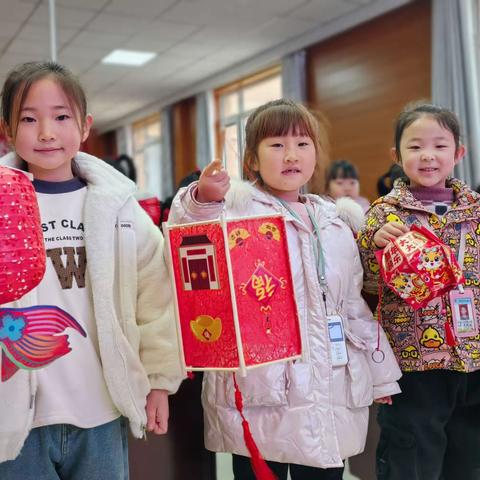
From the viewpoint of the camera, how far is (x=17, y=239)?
31.6 inches

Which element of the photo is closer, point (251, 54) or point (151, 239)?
point (151, 239)

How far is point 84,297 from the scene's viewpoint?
3.59 feet

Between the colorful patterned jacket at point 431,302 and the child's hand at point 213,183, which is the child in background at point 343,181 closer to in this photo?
the colorful patterned jacket at point 431,302

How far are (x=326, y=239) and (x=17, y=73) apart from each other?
77 centimetres

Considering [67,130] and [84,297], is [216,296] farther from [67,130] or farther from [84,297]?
[67,130]

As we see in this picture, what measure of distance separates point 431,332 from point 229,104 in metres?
7.86

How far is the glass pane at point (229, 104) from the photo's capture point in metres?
8.71

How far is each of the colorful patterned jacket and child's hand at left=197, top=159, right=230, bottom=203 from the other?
19.7 inches

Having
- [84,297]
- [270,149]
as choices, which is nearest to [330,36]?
[270,149]

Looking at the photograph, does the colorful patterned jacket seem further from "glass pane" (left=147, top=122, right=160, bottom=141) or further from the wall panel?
"glass pane" (left=147, top=122, right=160, bottom=141)

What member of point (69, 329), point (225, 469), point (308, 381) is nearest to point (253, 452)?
point (308, 381)

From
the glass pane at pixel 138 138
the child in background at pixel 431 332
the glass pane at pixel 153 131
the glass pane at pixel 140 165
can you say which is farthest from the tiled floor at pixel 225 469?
the glass pane at pixel 138 138

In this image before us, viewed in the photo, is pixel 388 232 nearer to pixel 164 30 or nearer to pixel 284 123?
pixel 284 123

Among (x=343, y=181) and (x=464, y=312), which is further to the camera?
(x=343, y=181)
